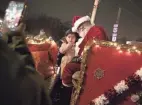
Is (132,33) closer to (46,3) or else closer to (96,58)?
(46,3)

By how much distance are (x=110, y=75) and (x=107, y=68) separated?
0.18 ft

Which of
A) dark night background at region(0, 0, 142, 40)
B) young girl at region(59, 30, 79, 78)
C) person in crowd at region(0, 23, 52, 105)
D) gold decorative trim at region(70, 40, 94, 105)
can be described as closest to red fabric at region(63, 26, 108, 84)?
gold decorative trim at region(70, 40, 94, 105)

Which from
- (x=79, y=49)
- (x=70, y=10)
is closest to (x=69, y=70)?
(x=79, y=49)

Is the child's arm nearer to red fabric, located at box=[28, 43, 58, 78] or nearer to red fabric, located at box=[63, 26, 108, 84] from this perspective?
red fabric, located at box=[28, 43, 58, 78]

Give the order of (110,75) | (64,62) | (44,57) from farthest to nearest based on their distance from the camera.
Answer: (44,57), (64,62), (110,75)

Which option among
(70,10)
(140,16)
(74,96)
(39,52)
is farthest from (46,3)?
(74,96)

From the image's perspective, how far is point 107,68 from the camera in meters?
2.57

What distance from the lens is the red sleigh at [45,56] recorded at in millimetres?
3633

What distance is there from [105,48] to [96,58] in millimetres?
102

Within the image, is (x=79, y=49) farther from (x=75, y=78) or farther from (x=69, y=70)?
(x=75, y=78)

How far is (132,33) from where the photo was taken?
16.0 metres

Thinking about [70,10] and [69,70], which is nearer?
[69,70]

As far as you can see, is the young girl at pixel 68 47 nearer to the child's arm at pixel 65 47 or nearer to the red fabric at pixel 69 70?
the child's arm at pixel 65 47

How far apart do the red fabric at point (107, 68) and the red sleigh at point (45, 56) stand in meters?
0.99
